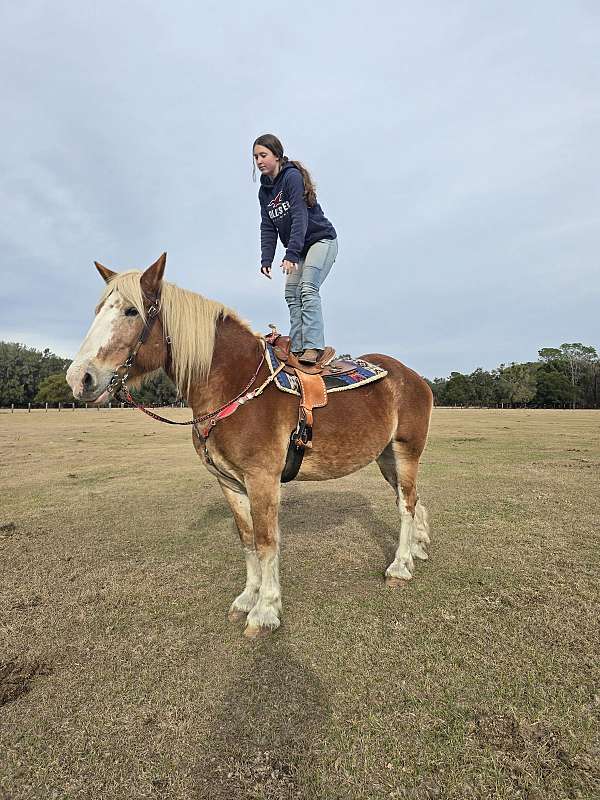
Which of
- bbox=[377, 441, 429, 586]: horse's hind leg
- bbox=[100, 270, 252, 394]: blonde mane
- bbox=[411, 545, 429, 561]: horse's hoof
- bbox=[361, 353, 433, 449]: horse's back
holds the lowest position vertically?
bbox=[411, 545, 429, 561]: horse's hoof

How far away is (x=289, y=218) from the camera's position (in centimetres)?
430

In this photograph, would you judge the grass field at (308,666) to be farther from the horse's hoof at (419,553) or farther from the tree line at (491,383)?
the tree line at (491,383)

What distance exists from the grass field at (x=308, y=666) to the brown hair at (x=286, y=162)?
4292mm

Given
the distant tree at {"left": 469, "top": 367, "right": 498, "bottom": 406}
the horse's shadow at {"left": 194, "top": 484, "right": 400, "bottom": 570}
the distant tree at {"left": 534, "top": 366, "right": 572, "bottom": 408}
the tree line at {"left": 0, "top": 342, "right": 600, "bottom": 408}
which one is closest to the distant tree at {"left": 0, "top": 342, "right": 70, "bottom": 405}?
the tree line at {"left": 0, "top": 342, "right": 600, "bottom": 408}

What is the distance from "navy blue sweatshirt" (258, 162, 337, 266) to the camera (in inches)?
160

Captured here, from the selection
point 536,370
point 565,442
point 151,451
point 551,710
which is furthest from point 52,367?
point 536,370

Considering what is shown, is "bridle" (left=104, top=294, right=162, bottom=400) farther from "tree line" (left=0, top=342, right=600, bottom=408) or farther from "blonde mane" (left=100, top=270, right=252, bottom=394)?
"tree line" (left=0, top=342, right=600, bottom=408)

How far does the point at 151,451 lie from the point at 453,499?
13.7 metres

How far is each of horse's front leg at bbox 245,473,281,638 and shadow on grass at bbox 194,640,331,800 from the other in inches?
16.6

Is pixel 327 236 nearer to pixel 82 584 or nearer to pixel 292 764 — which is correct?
pixel 292 764

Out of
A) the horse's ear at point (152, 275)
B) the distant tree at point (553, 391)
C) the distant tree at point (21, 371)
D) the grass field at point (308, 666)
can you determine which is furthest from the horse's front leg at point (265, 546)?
the distant tree at point (553, 391)

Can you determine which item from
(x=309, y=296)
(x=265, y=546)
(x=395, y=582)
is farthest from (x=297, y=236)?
(x=395, y=582)

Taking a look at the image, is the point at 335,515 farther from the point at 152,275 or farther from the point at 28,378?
the point at 28,378

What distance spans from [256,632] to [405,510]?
92.4 inches
